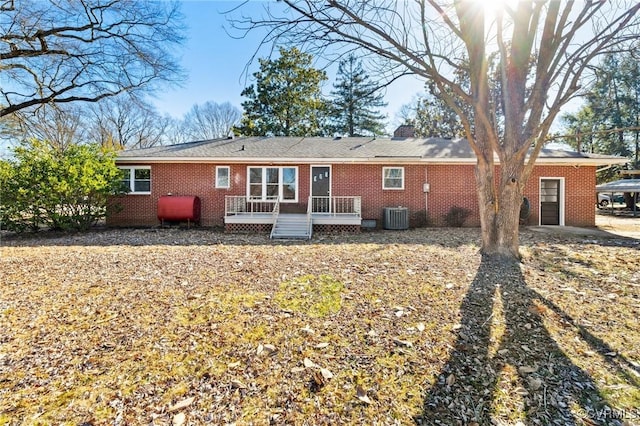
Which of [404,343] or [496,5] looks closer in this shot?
[404,343]

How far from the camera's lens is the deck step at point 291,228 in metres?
9.56

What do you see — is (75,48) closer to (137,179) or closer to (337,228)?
(137,179)

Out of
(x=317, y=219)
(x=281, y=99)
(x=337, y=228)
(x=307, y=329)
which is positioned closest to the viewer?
(x=307, y=329)

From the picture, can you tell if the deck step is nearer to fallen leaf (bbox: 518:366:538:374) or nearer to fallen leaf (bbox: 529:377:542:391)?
fallen leaf (bbox: 518:366:538:374)

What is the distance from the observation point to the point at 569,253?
683cm

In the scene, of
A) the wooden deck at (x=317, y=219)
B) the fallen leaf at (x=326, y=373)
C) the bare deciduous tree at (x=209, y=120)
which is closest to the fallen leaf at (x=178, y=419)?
the fallen leaf at (x=326, y=373)

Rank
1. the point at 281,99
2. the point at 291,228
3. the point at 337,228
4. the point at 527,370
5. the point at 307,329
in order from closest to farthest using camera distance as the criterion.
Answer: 1. the point at 527,370
2. the point at 307,329
3. the point at 291,228
4. the point at 337,228
5. the point at 281,99

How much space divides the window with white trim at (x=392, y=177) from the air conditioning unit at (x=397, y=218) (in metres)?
1.28

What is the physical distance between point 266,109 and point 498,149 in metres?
22.6

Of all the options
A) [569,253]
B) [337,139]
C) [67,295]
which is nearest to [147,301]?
[67,295]

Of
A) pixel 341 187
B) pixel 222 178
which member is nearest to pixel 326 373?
pixel 341 187

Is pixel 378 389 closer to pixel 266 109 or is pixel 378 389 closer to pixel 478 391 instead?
pixel 478 391

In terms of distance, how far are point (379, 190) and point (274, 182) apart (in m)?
4.42

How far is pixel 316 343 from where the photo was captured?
2941mm
